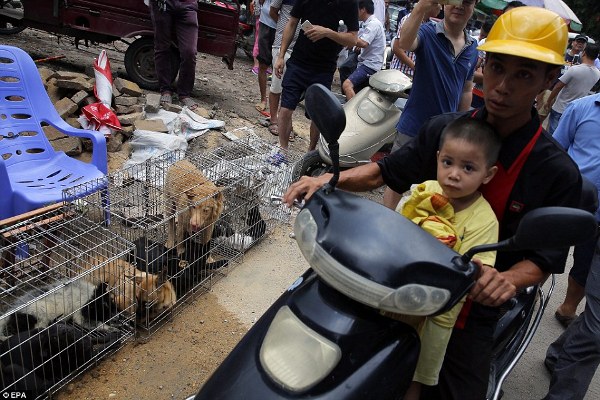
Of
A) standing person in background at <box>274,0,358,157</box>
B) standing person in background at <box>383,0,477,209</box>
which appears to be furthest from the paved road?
standing person in background at <box>274,0,358,157</box>

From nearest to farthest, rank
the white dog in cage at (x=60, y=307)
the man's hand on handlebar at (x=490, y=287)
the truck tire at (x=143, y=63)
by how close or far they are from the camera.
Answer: the man's hand on handlebar at (x=490, y=287), the white dog in cage at (x=60, y=307), the truck tire at (x=143, y=63)

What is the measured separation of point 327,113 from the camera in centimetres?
157

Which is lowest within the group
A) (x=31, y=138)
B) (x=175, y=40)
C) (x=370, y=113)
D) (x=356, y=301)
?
(x=31, y=138)

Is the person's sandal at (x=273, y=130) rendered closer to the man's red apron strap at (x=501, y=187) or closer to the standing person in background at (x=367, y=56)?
the standing person in background at (x=367, y=56)

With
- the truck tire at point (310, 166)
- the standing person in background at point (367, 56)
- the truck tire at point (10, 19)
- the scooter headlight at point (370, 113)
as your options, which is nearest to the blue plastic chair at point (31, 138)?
the truck tire at point (310, 166)

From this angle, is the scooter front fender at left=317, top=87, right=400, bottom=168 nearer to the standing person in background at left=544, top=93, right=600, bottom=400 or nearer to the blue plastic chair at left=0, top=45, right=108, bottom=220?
the standing person in background at left=544, top=93, right=600, bottom=400

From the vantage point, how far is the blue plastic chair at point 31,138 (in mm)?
3562

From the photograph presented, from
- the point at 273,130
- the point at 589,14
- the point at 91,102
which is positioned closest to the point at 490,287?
the point at 91,102

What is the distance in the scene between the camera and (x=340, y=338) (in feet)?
4.36

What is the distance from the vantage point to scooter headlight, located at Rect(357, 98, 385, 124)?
501 centimetres

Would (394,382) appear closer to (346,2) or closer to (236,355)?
(236,355)

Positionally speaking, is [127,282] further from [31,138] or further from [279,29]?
[279,29]

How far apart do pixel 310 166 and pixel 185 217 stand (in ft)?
6.33

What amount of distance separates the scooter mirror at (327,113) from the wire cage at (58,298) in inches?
61.2
